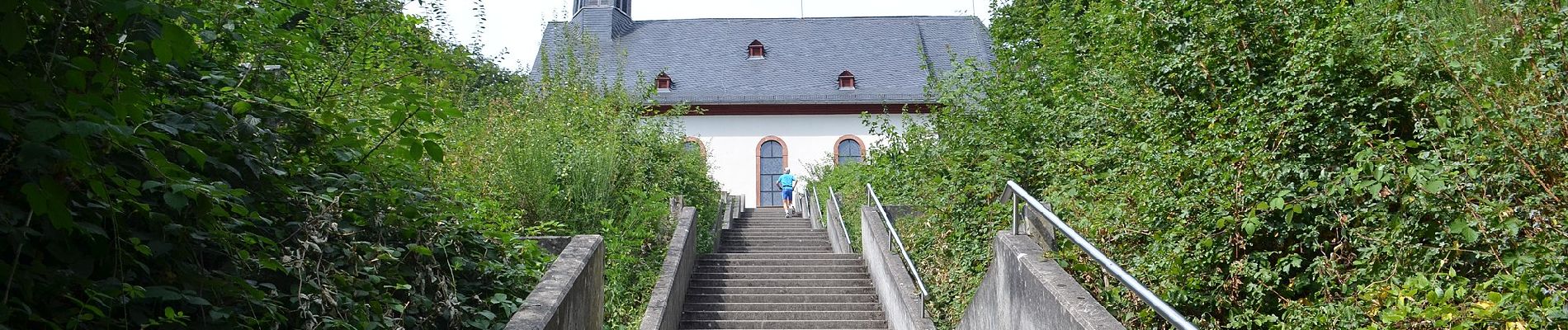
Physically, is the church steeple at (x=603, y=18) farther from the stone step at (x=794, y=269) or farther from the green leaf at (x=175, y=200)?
the green leaf at (x=175, y=200)

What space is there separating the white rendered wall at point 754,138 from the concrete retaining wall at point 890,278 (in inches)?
593

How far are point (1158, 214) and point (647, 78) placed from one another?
24.3m

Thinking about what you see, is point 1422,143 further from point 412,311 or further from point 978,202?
point 412,311

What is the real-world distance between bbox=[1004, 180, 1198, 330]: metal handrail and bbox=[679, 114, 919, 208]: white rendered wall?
21811 millimetres

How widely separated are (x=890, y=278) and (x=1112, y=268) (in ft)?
19.2

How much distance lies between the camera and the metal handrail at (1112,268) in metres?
3.82

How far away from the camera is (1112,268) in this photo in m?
4.68

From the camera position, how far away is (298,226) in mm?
4109

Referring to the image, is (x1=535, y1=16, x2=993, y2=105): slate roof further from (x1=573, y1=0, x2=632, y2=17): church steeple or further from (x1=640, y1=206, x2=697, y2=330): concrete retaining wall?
(x1=640, y1=206, x2=697, y2=330): concrete retaining wall

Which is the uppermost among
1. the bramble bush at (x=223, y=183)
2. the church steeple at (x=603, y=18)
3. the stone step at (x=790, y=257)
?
the church steeple at (x=603, y=18)

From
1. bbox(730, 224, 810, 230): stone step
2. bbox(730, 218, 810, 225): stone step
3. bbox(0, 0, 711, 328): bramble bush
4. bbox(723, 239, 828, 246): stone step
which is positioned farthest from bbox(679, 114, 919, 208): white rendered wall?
bbox(0, 0, 711, 328): bramble bush

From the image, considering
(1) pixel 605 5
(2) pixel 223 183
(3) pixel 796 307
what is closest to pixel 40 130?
(2) pixel 223 183

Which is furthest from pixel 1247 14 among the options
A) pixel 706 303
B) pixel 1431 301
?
pixel 706 303

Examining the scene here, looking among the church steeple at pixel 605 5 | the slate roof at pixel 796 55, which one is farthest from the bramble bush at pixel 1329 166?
the church steeple at pixel 605 5
